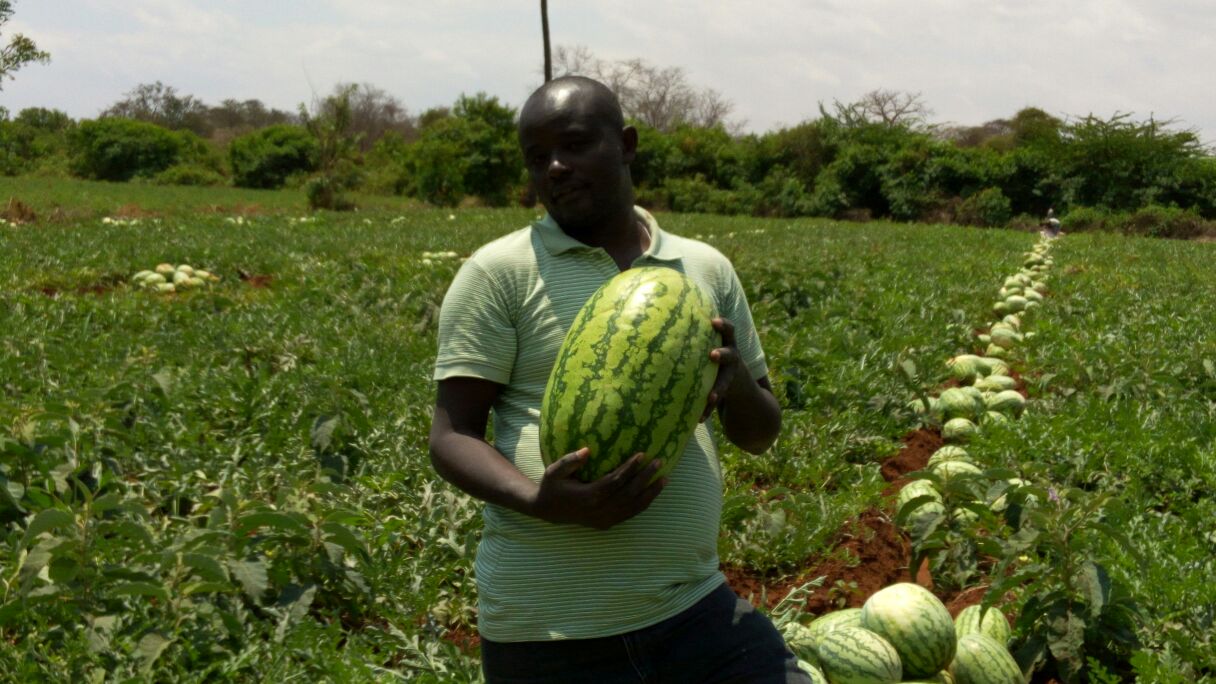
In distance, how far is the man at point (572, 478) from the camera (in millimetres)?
1975

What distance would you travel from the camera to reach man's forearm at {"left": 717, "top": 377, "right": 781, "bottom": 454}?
6.97ft

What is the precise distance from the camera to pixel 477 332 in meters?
2.05

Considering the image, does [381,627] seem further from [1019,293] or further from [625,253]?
[1019,293]

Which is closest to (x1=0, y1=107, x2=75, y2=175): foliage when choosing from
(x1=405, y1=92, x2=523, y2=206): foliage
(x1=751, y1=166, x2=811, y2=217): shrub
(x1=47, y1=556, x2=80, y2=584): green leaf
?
(x1=405, y1=92, x2=523, y2=206): foliage

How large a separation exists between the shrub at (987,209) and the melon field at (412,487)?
29295 millimetres

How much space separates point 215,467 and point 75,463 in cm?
99

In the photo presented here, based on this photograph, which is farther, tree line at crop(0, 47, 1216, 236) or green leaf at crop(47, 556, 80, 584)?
tree line at crop(0, 47, 1216, 236)

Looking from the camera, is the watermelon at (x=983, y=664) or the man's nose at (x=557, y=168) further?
the watermelon at (x=983, y=664)

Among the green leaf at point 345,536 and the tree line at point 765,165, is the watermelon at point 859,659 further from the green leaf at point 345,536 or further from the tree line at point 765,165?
the tree line at point 765,165

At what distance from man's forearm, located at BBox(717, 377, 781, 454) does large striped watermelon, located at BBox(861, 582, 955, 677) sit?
0.96 meters

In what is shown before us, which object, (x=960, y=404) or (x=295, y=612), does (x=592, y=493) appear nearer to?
(x=295, y=612)

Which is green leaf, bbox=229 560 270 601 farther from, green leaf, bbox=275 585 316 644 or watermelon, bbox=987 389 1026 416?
watermelon, bbox=987 389 1026 416

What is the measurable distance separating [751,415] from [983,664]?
1.27 metres

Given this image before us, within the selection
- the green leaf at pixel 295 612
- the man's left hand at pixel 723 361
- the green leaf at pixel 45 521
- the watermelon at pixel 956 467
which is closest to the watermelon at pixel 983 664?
the watermelon at pixel 956 467
